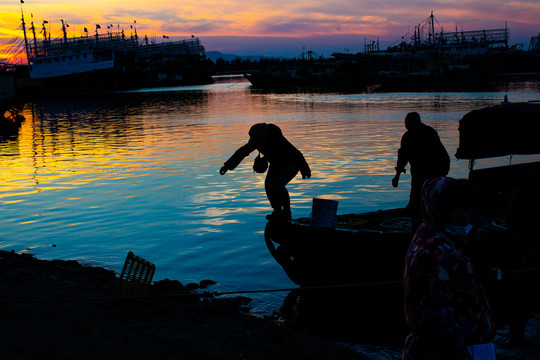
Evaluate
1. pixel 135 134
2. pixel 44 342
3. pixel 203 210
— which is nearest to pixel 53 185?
pixel 203 210

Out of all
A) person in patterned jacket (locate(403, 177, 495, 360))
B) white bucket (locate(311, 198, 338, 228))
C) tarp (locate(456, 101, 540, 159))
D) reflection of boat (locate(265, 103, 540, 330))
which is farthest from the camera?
tarp (locate(456, 101, 540, 159))

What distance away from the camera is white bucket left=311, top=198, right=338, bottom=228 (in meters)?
8.36

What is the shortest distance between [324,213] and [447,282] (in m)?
5.45

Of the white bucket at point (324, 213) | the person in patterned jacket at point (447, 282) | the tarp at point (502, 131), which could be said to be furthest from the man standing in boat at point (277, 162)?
the person in patterned jacket at point (447, 282)

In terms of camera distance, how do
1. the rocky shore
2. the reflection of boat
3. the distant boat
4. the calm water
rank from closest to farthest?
the rocky shore < the reflection of boat < the calm water < the distant boat

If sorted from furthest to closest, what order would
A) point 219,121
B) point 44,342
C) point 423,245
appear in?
point 219,121 → point 44,342 → point 423,245

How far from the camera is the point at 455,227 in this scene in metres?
3.03

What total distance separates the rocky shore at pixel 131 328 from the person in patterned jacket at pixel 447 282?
2.67 metres

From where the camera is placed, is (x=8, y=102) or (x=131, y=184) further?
(x=8, y=102)

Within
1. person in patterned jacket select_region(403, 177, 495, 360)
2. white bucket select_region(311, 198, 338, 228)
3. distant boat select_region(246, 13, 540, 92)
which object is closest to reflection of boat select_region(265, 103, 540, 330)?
white bucket select_region(311, 198, 338, 228)

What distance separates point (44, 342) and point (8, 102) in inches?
1962

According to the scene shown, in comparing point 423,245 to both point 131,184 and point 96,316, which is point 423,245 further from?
point 131,184

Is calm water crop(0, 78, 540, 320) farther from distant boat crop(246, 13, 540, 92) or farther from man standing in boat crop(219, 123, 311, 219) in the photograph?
distant boat crop(246, 13, 540, 92)

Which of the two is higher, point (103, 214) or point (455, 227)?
point (455, 227)
